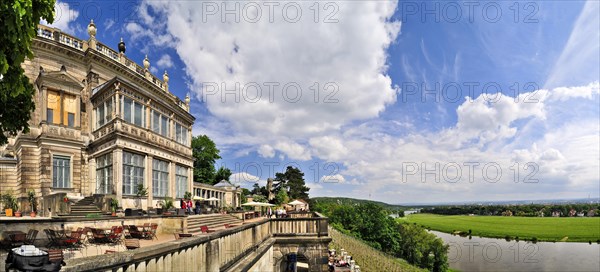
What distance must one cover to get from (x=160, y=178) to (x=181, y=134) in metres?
6.42

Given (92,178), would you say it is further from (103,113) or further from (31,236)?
(31,236)

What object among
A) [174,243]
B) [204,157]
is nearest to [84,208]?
[174,243]

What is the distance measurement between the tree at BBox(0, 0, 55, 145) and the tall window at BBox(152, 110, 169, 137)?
18.5 m

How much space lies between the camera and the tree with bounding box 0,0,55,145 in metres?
6.21

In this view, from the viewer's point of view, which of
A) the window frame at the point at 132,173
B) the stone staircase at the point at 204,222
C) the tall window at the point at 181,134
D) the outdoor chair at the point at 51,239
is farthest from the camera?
the tall window at the point at 181,134

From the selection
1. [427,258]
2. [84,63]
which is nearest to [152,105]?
[84,63]

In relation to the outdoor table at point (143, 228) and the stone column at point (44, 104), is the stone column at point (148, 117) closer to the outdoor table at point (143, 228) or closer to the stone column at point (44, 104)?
the stone column at point (44, 104)

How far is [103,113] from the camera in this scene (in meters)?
25.4

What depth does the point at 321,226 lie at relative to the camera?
17891mm

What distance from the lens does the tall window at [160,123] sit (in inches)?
1094

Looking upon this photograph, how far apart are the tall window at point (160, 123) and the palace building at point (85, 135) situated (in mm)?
86

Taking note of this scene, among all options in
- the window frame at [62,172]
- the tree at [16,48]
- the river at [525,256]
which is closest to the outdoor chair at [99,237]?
the tree at [16,48]

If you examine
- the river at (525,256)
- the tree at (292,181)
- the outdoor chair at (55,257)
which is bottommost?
the river at (525,256)

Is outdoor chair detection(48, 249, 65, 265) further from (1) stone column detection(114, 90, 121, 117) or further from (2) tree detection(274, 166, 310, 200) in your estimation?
(2) tree detection(274, 166, 310, 200)
